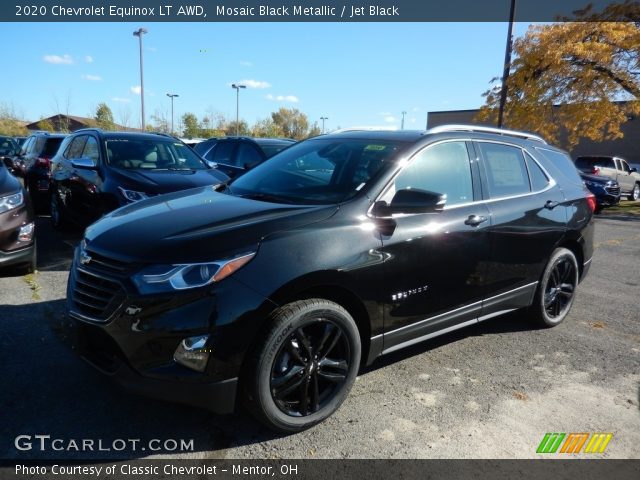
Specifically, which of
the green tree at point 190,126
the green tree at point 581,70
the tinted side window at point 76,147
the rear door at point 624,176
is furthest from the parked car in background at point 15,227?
the green tree at point 190,126

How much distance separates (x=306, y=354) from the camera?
2.82 metres

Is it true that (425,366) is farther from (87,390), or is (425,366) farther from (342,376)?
(87,390)

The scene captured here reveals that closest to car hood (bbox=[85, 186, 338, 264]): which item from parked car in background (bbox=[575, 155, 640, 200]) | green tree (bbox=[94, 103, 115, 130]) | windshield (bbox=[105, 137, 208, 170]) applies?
windshield (bbox=[105, 137, 208, 170])

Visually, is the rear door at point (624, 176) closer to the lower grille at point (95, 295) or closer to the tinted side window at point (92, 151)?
the tinted side window at point (92, 151)

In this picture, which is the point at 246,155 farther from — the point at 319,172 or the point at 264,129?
the point at 264,129

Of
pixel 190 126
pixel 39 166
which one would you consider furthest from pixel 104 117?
pixel 39 166

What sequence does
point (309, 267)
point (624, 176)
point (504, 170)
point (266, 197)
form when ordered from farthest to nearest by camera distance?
1. point (624, 176)
2. point (504, 170)
3. point (266, 197)
4. point (309, 267)

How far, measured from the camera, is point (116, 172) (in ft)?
21.2

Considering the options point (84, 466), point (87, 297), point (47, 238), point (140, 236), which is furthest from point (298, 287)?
point (47, 238)

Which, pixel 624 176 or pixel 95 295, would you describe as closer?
pixel 95 295

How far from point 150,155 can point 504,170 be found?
16.5ft

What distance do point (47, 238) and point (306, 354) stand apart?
6.51 m

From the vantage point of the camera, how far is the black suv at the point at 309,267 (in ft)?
8.20

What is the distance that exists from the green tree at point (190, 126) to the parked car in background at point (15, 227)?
55596mm
